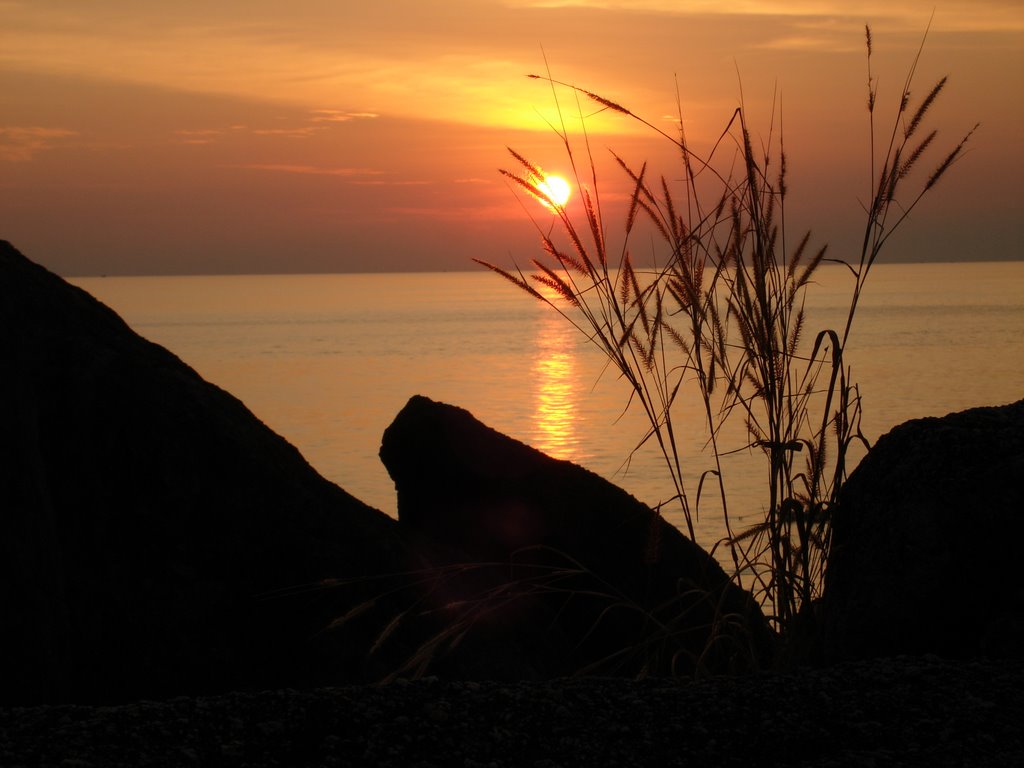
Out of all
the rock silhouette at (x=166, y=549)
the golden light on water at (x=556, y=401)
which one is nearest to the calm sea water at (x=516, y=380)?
the golden light on water at (x=556, y=401)

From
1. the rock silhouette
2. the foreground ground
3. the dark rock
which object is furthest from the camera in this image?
the rock silhouette

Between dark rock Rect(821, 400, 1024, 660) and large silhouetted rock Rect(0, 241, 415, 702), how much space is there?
55.4 inches

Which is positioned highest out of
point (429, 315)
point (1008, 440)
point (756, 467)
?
point (429, 315)

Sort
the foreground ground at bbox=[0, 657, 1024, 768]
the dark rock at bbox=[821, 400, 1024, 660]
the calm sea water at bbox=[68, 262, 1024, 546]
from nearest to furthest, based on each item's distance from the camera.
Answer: the foreground ground at bbox=[0, 657, 1024, 768], the dark rock at bbox=[821, 400, 1024, 660], the calm sea water at bbox=[68, 262, 1024, 546]

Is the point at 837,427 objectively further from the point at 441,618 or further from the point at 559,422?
the point at 559,422

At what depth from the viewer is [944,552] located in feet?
7.55

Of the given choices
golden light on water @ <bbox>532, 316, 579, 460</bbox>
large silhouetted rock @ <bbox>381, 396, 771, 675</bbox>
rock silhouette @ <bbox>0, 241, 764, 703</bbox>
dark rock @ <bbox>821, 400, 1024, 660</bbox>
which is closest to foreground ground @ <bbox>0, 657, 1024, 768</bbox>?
dark rock @ <bbox>821, 400, 1024, 660</bbox>

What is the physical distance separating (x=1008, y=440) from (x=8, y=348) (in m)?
2.58

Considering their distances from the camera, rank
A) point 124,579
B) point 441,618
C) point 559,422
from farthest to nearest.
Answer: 1. point 559,422
2. point 441,618
3. point 124,579

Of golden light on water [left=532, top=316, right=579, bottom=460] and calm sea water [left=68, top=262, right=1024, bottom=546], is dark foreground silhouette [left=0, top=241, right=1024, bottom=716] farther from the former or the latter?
golden light on water [left=532, top=316, right=579, bottom=460]

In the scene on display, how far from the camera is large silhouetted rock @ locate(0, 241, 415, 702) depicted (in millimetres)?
2881

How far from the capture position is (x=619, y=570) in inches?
160

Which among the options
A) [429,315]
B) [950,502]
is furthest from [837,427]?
[429,315]

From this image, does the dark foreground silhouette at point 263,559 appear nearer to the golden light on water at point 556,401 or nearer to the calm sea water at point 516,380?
the calm sea water at point 516,380
